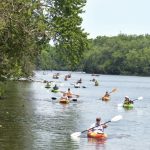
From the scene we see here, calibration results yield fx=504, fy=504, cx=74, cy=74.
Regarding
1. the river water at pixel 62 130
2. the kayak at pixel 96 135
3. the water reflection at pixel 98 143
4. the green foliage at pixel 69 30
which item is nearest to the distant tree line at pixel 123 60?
the river water at pixel 62 130

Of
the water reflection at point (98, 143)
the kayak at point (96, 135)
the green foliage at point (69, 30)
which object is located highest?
the green foliage at point (69, 30)

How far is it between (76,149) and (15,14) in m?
7.13

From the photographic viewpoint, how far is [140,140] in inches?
1112

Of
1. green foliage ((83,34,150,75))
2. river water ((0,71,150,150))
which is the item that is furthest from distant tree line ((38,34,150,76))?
river water ((0,71,150,150))

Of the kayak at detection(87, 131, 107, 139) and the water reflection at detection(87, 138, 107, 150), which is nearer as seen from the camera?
the water reflection at detection(87, 138, 107, 150)

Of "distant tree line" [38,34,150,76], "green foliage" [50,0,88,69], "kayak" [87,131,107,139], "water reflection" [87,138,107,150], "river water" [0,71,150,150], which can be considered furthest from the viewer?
"distant tree line" [38,34,150,76]

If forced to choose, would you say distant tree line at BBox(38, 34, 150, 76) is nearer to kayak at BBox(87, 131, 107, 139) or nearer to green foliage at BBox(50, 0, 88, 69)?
green foliage at BBox(50, 0, 88, 69)

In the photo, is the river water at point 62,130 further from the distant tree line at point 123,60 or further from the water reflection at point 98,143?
the distant tree line at point 123,60

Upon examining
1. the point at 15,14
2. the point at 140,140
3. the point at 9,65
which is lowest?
the point at 140,140

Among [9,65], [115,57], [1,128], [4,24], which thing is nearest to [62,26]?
[9,65]

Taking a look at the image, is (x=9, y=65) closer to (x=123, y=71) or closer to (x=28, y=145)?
(x=28, y=145)

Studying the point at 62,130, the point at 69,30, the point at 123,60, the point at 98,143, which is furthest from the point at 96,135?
the point at 123,60

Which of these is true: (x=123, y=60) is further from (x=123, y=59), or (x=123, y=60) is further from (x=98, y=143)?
(x=98, y=143)

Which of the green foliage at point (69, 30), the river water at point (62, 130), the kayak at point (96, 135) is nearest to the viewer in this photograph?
the river water at point (62, 130)
